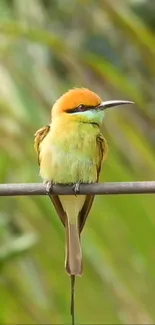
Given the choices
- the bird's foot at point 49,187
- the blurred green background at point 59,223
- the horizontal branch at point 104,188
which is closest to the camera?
the horizontal branch at point 104,188

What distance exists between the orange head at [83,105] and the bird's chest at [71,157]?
1.1 inches

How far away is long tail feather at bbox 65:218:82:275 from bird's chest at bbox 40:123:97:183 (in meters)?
0.09

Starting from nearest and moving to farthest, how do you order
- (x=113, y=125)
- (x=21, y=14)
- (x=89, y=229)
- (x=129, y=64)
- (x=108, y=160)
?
1. (x=108, y=160)
2. (x=89, y=229)
3. (x=113, y=125)
4. (x=21, y=14)
5. (x=129, y=64)

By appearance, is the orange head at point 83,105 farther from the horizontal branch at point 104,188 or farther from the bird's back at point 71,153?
the horizontal branch at point 104,188

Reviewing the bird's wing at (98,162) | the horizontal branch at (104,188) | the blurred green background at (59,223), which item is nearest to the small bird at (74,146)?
the bird's wing at (98,162)

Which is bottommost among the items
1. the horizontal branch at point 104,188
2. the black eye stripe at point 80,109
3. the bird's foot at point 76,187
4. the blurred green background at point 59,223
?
the blurred green background at point 59,223

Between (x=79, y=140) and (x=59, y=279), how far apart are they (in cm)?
46

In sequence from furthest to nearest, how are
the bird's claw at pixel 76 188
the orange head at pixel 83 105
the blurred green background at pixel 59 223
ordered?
1. the blurred green background at pixel 59 223
2. the orange head at pixel 83 105
3. the bird's claw at pixel 76 188

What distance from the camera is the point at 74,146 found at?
142cm

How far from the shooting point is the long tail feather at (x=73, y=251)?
1305 mm

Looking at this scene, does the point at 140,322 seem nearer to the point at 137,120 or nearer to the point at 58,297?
the point at 58,297

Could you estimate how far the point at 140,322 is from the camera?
5.94 ft

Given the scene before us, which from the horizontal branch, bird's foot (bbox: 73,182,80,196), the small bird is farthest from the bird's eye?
the horizontal branch

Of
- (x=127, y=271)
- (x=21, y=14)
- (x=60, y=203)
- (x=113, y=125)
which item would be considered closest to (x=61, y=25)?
(x=21, y=14)
